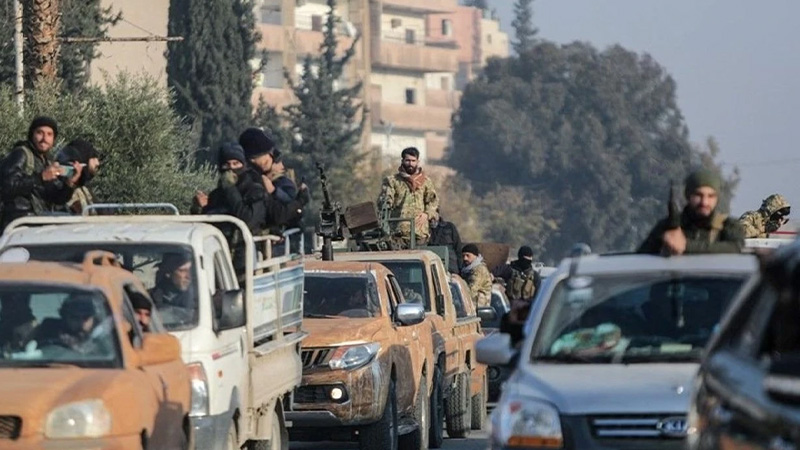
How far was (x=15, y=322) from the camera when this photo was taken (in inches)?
414

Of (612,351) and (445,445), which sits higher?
(612,351)

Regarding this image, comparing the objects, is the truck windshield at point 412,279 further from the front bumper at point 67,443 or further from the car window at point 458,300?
the front bumper at point 67,443

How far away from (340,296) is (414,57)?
127 meters

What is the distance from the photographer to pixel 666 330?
10.4m

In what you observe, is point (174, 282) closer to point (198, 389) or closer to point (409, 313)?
point (198, 389)

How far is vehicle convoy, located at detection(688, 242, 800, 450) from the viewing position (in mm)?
5836

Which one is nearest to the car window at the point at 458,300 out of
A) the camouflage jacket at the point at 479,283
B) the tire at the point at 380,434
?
the camouflage jacket at the point at 479,283

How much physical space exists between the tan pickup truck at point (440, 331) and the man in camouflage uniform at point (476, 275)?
4522mm

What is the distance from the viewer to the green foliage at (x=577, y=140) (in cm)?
12762

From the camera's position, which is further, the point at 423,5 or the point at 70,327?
the point at 423,5

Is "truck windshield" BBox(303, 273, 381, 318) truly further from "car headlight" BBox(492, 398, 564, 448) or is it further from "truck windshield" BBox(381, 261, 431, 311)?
"car headlight" BBox(492, 398, 564, 448)

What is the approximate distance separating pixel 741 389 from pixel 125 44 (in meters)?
73.4

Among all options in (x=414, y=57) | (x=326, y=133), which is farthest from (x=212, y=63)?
(x=414, y=57)

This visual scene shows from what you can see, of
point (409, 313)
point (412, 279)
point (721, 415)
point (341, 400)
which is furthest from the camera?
point (412, 279)
